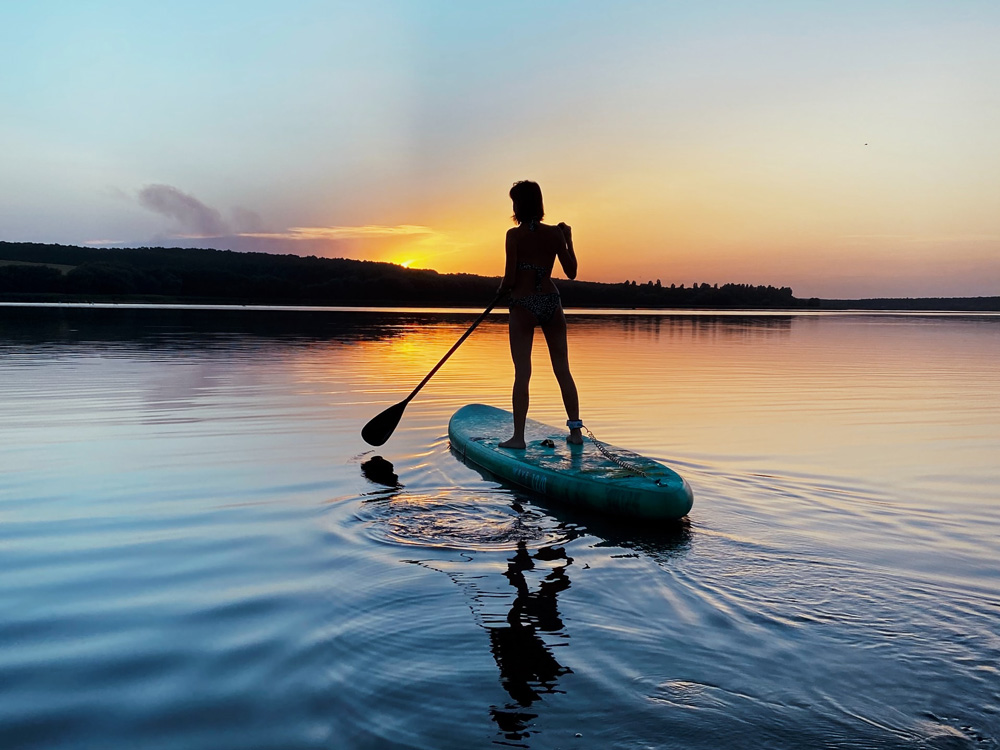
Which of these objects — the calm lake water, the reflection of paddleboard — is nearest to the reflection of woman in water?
the reflection of paddleboard

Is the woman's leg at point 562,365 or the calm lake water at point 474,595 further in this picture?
the woman's leg at point 562,365

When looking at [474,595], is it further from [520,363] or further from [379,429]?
[379,429]

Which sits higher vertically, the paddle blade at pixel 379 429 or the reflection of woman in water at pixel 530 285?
the reflection of woman in water at pixel 530 285

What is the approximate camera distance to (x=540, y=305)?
730 centimetres

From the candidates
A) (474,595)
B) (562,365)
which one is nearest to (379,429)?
(562,365)

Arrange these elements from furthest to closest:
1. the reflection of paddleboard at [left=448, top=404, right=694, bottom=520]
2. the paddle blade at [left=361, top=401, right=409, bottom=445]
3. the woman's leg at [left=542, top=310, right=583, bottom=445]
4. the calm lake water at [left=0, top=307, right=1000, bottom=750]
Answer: the paddle blade at [left=361, top=401, right=409, bottom=445] → the woman's leg at [left=542, top=310, right=583, bottom=445] → the reflection of paddleboard at [left=448, top=404, right=694, bottom=520] → the calm lake water at [left=0, top=307, right=1000, bottom=750]

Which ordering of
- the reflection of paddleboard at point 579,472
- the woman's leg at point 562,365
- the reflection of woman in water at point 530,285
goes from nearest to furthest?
the reflection of paddleboard at point 579,472, the woman's leg at point 562,365, the reflection of woman in water at point 530,285

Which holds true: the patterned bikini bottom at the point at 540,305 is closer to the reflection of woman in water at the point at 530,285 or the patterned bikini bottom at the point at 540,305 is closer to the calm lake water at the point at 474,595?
the reflection of woman in water at the point at 530,285

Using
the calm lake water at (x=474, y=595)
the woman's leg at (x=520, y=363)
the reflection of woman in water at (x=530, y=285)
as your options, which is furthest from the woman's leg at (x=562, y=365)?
the calm lake water at (x=474, y=595)

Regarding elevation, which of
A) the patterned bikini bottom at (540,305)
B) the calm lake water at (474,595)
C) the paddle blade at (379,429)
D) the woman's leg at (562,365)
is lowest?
the calm lake water at (474,595)

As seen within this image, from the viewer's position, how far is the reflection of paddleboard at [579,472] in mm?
5387

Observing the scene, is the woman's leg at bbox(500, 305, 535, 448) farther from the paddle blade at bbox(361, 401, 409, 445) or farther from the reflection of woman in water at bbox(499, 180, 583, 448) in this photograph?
the paddle blade at bbox(361, 401, 409, 445)

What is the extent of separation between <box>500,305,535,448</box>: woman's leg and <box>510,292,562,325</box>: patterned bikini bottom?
0.17ft

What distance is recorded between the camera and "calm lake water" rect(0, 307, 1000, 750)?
272 cm
